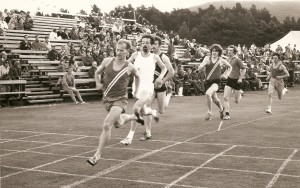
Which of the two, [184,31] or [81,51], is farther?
[184,31]

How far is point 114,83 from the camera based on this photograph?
7.68 meters

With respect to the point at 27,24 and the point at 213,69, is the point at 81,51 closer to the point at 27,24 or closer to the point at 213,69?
the point at 27,24

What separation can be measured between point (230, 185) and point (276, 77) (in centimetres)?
1050

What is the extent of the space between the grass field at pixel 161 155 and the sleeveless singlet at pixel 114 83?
1118 mm

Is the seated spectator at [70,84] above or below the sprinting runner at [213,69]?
below

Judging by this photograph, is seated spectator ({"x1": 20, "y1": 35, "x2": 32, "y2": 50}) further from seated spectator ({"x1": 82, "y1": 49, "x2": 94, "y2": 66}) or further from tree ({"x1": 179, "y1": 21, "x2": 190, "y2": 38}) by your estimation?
tree ({"x1": 179, "y1": 21, "x2": 190, "y2": 38})

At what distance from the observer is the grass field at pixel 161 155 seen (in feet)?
21.5

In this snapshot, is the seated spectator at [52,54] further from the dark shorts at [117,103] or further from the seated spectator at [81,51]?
the dark shorts at [117,103]

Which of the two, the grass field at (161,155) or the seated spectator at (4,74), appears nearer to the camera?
the grass field at (161,155)

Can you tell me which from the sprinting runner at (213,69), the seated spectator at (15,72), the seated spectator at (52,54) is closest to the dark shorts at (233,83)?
the sprinting runner at (213,69)

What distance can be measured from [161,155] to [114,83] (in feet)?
5.41

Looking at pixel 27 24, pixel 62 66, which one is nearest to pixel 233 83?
pixel 62 66

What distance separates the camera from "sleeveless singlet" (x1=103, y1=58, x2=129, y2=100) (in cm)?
767

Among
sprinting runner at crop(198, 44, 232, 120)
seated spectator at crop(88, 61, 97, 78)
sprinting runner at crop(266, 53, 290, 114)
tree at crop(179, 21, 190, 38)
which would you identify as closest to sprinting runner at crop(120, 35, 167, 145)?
sprinting runner at crop(198, 44, 232, 120)
